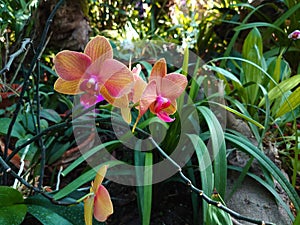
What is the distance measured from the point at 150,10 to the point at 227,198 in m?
1.85

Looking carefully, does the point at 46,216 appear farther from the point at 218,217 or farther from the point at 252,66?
the point at 252,66

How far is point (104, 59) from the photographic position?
367mm

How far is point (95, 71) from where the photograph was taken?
373mm

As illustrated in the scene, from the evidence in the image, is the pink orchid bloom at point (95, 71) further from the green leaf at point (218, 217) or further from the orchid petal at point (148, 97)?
the green leaf at point (218, 217)

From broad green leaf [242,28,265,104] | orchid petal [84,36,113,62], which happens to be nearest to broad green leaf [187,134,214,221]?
orchid petal [84,36,113,62]

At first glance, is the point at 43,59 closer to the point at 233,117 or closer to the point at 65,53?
the point at 233,117

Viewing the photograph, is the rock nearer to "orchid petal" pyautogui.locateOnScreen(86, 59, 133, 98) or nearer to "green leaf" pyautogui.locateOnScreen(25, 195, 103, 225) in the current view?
"green leaf" pyautogui.locateOnScreen(25, 195, 103, 225)

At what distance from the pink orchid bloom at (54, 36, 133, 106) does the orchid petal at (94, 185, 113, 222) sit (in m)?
0.11

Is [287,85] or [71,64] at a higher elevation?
[71,64]

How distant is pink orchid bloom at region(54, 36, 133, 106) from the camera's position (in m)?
0.36

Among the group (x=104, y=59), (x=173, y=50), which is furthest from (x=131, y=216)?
(x=173, y=50)

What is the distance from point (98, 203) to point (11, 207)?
23 centimetres

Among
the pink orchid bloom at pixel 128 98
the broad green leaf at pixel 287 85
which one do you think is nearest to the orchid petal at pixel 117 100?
the pink orchid bloom at pixel 128 98

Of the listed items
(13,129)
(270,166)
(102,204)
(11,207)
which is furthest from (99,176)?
(13,129)
